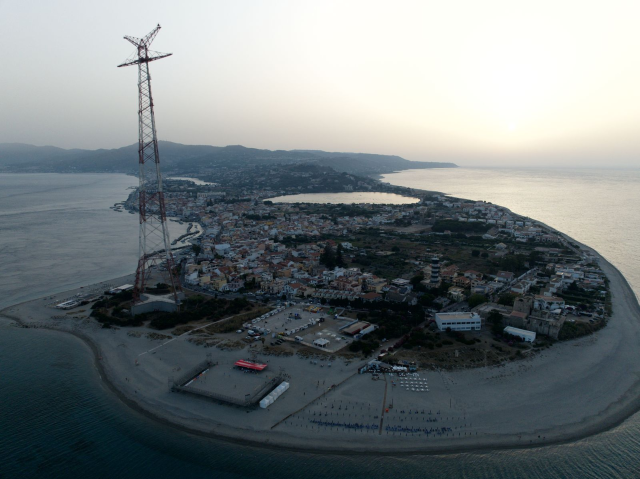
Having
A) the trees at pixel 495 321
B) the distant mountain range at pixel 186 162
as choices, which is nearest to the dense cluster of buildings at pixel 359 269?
the trees at pixel 495 321

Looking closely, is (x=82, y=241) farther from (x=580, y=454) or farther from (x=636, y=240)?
(x=636, y=240)

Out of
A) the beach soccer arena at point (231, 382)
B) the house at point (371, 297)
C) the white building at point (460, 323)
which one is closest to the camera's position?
the beach soccer arena at point (231, 382)

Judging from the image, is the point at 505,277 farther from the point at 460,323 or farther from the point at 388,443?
the point at 388,443

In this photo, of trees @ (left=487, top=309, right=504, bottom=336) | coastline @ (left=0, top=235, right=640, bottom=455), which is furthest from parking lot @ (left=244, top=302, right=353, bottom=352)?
trees @ (left=487, top=309, right=504, bottom=336)

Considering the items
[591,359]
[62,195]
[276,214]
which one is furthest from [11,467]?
[62,195]

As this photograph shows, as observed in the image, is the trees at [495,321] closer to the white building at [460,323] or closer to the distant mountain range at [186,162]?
the white building at [460,323]

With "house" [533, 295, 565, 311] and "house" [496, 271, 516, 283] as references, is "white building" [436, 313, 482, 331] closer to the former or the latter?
"house" [533, 295, 565, 311]

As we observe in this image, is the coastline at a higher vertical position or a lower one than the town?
lower

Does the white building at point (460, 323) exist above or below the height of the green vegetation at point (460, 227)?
below
